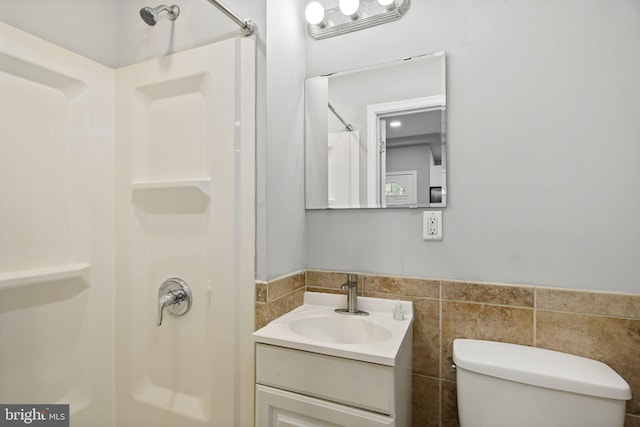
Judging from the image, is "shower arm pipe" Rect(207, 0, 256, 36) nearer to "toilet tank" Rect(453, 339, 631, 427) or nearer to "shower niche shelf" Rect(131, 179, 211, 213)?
"shower niche shelf" Rect(131, 179, 211, 213)

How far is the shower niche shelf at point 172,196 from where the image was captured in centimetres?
125

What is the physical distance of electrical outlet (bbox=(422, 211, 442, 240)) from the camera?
4.09 ft

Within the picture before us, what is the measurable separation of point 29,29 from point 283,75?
94cm

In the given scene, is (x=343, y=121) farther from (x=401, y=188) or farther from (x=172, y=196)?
(x=172, y=196)

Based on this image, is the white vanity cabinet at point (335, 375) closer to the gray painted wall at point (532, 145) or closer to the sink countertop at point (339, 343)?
the sink countertop at point (339, 343)

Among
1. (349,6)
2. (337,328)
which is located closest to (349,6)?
(349,6)

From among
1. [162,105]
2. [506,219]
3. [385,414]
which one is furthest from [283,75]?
[385,414]

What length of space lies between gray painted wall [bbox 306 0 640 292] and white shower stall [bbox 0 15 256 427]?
63 centimetres

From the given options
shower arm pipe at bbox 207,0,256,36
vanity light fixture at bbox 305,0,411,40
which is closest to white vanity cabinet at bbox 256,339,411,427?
shower arm pipe at bbox 207,0,256,36

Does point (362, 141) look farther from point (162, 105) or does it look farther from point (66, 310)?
point (66, 310)

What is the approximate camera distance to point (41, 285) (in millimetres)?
1213

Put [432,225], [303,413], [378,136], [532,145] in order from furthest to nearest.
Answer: [378,136]
[432,225]
[532,145]
[303,413]

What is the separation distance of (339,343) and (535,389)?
63 centimetres

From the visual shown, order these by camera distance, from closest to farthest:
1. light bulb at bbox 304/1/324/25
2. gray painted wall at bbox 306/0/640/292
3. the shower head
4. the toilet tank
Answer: the toilet tank
gray painted wall at bbox 306/0/640/292
the shower head
light bulb at bbox 304/1/324/25
